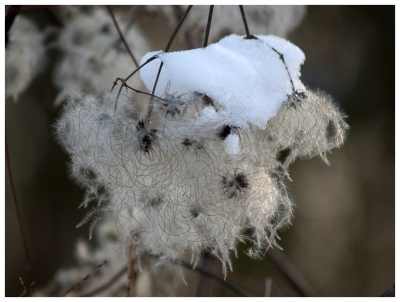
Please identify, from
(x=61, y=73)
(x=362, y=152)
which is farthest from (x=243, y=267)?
(x=61, y=73)

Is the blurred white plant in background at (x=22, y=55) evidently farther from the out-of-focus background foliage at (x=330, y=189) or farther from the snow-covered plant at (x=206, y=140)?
the out-of-focus background foliage at (x=330, y=189)

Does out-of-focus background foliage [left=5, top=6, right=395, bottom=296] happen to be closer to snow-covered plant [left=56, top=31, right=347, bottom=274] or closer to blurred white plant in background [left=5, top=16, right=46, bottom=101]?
blurred white plant in background [left=5, top=16, right=46, bottom=101]

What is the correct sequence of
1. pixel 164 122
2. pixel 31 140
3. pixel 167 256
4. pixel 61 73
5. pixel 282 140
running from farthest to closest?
pixel 31 140 → pixel 61 73 → pixel 167 256 → pixel 282 140 → pixel 164 122

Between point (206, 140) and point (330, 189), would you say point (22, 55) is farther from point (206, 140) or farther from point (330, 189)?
point (330, 189)

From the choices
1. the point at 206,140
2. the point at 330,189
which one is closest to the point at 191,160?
the point at 206,140

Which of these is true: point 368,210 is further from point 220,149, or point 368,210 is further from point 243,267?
point 220,149

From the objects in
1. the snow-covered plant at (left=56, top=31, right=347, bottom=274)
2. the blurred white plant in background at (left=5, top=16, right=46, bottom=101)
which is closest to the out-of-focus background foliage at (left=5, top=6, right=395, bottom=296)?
the blurred white plant in background at (left=5, top=16, right=46, bottom=101)

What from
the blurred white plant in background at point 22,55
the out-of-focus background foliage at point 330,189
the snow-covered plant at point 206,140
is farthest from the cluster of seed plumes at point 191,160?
the out-of-focus background foliage at point 330,189
